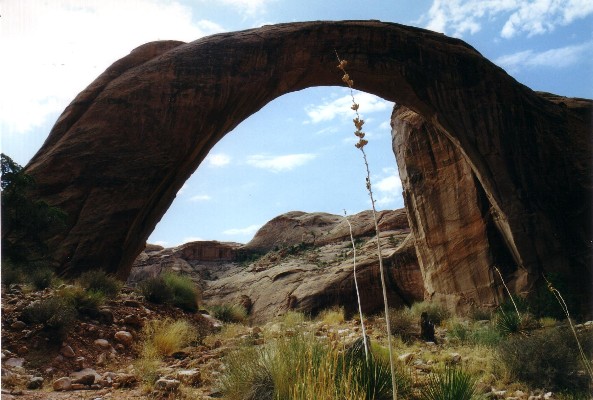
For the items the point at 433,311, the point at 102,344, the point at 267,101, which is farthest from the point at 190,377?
the point at 433,311

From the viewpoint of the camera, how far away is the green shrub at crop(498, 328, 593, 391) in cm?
541

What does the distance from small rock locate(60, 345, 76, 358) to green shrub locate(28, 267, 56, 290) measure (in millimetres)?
2163

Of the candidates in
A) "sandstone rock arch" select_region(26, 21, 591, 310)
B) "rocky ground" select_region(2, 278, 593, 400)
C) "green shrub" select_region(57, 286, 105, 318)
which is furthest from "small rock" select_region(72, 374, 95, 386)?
"sandstone rock arch" select_region(26, 21, 591, 310)

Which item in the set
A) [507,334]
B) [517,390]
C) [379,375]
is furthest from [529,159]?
[379,375]

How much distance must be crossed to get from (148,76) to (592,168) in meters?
12.4

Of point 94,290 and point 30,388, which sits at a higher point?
point 94,290

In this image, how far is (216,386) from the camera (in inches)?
186

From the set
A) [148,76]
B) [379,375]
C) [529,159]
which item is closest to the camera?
[379,375]

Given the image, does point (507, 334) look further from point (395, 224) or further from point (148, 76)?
point (395, 224)

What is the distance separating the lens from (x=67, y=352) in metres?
6.39

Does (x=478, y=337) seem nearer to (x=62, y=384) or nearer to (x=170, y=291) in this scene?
(x=170, y=291)

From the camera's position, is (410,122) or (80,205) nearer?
(80,205)

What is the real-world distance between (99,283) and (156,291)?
66.4 inches

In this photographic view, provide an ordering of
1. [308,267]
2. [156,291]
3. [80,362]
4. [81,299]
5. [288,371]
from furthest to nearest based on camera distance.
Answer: [308,267]
[156,291]
[81,299]
[80,362]
[288,371]
